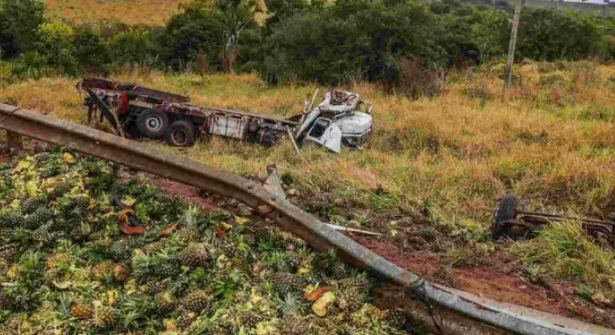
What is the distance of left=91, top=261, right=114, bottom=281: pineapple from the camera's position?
292 centimetres

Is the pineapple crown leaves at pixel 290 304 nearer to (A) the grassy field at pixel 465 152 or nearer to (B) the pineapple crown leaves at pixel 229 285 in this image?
(B) the pineapple crown leaves at pixel 229 285

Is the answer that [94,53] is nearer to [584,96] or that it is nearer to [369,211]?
[584,96]

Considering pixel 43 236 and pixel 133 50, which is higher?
pixel 43 236

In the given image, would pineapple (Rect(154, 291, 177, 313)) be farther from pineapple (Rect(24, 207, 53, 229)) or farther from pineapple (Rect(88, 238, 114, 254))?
pineapple (Rect(24, 207, 53, 229))

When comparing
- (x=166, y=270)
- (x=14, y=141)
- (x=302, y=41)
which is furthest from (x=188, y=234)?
(x=302, y=41)

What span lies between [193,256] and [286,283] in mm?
526

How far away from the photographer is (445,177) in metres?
6.66

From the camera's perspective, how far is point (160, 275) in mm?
2910

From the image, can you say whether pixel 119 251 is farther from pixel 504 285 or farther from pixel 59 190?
pixel 504 285

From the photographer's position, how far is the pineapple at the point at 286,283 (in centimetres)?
286

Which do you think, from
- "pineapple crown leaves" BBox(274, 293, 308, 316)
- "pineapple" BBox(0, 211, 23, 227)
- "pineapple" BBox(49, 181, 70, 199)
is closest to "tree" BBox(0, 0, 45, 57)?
"pineapple" BBox(49, 181, 70, 199)

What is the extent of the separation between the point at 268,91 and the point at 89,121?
6.25 m

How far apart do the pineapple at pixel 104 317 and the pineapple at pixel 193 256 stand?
45 cm

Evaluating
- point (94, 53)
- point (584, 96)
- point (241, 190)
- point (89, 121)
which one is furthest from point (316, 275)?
point (94, 53)
